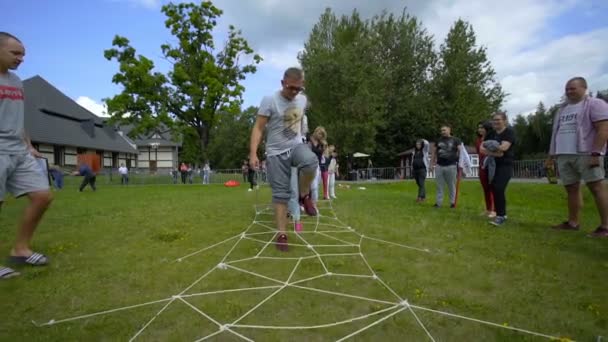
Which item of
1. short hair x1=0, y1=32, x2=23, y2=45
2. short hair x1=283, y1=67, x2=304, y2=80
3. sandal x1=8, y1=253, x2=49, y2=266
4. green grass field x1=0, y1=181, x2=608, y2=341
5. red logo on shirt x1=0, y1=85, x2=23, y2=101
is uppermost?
short hair x1=0, y1=32, x2=23, y2=45

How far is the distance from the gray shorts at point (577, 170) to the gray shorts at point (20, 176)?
5444 mm

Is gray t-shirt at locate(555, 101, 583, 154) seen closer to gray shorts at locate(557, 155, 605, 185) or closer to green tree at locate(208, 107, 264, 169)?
gray shorts at locate(557, 155, 605, 185)

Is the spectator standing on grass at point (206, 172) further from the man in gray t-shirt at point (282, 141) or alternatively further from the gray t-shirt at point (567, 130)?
the gray t-shirt at point (567, 130)

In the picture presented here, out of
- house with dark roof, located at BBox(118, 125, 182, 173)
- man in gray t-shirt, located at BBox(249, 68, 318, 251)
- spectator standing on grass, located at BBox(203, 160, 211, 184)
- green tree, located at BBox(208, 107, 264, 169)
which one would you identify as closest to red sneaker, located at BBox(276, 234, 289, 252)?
man in gray t-shirt, located at BBox(249, 68, 318, 251)

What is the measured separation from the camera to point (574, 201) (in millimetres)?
4336

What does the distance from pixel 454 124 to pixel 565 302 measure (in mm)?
31197

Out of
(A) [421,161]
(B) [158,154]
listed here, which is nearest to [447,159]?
(A) [421,161]

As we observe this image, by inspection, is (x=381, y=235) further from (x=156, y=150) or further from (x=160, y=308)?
(x=156, y=150)

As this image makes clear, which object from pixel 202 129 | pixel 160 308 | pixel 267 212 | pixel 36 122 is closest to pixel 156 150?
pixel 36 122

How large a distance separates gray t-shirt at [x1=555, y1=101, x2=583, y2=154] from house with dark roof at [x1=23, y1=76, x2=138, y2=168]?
1194 inches

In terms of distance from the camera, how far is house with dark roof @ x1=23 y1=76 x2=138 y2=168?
27.4 m

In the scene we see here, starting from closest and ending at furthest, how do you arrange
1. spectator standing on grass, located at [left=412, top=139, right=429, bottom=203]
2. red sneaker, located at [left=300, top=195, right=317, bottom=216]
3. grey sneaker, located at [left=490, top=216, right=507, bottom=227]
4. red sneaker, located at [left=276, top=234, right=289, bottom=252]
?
red sneaker, located at [left=276, top=234, right=289, bottom=252], grey sneaker, located at [left=490, top=216, right=507, bottom=227], red sneaker, located at [left=300, top=195, right=317, bottom=216], spectator standing on grass, located at [left=412, top=139, right=429, bottom=203]

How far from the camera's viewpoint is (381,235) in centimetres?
395

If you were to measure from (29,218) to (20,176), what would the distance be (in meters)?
0.35
